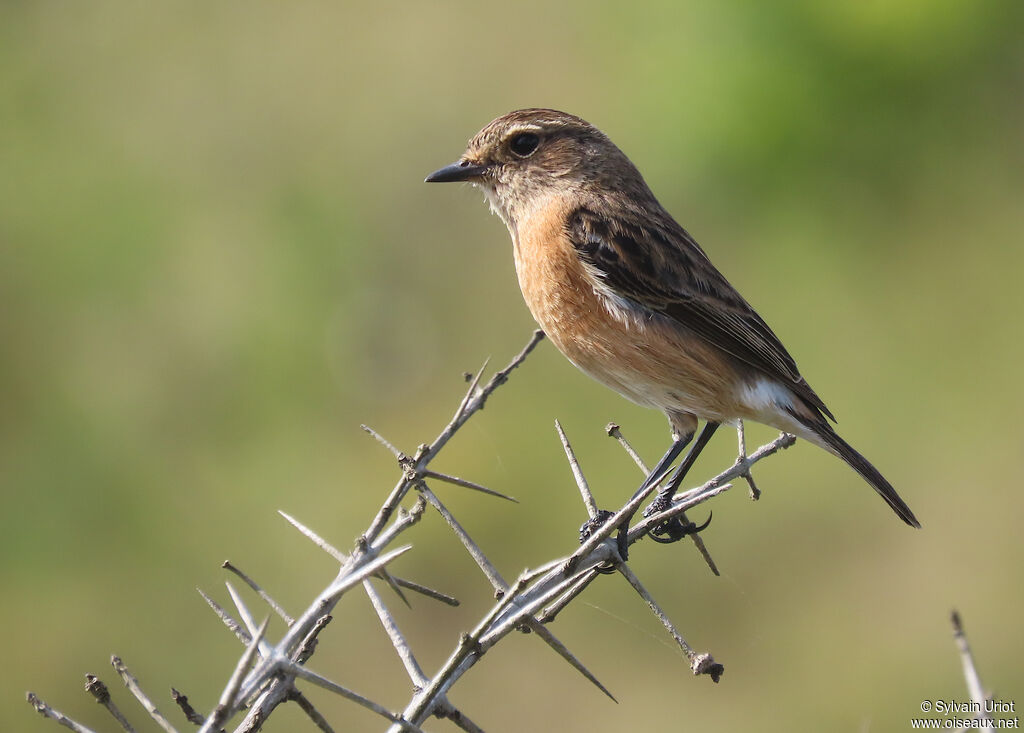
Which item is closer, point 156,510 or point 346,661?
point 346,661

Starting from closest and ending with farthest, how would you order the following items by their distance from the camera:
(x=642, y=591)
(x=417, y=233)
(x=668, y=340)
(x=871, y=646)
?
(x=642, y=591)
(x=668, y=340)
(x=871, y=646)
(x=417, y=233)

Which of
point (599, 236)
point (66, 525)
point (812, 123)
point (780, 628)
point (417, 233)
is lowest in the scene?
point (66, 525)

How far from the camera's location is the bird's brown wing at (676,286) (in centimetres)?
433

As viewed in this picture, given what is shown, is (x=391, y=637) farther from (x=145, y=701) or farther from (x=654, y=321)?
(x=654, y=321)

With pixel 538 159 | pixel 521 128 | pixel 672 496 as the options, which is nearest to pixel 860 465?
pixel 672 496

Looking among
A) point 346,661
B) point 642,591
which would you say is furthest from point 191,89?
point 642,591

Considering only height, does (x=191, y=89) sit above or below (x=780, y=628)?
above

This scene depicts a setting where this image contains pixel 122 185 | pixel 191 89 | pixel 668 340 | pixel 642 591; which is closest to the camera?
pixel 642 591

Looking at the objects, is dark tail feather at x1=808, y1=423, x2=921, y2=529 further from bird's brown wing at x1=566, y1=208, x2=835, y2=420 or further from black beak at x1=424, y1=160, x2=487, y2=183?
black beak at x1=424, y1=160, x2=487, y2=183

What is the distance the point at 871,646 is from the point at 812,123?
3.48 meters

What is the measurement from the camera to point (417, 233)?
7398mm

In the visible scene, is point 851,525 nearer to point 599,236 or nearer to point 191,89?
point 599,236

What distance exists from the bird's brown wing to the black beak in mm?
541

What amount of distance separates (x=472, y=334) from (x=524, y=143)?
238 cm
